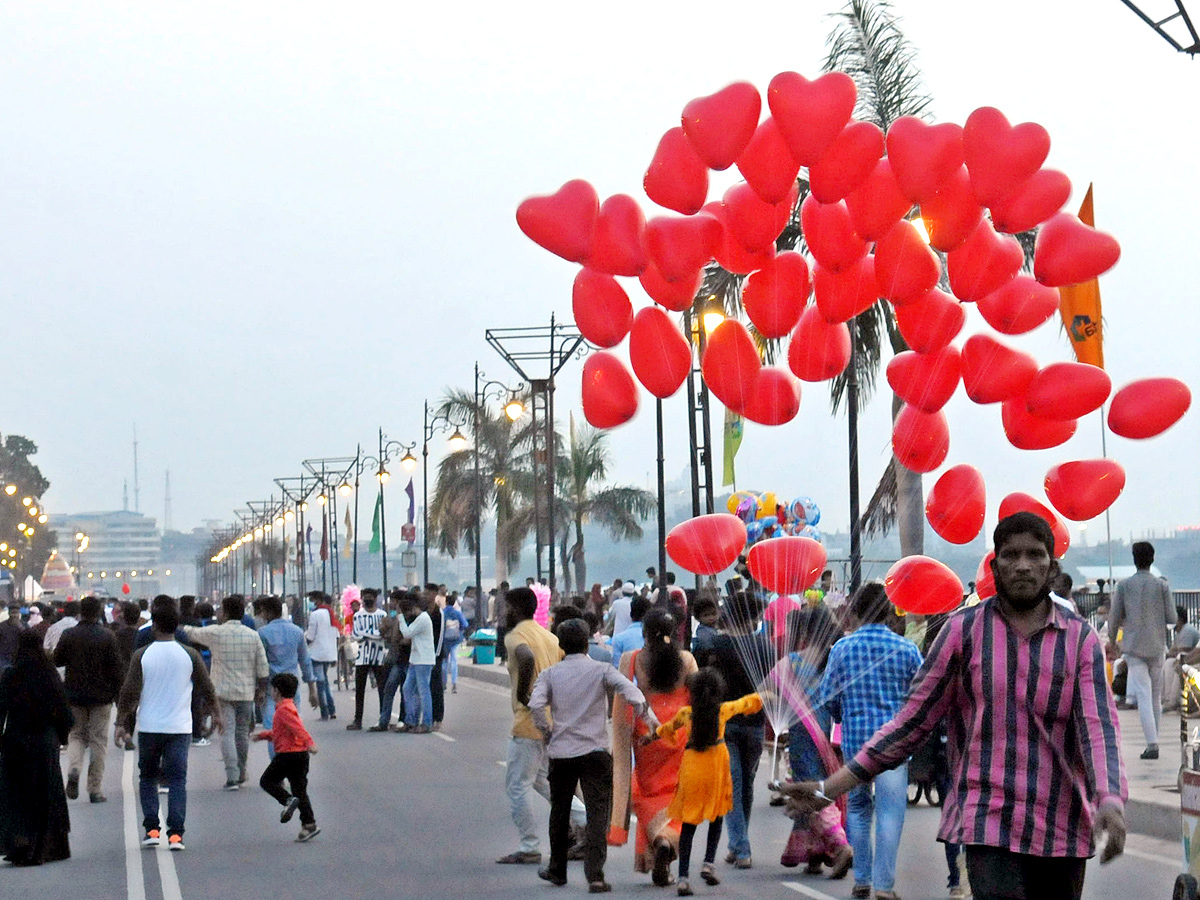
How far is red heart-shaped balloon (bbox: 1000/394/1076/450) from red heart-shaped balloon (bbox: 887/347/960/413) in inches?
17.8

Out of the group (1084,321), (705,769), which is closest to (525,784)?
(705,769)

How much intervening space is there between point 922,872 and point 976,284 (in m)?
4.01

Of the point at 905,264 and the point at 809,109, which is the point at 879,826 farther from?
the point at 809,109

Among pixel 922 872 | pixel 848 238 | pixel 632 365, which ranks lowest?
pixel 922 872

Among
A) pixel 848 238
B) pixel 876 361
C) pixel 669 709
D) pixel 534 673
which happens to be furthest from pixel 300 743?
pixel 876 361

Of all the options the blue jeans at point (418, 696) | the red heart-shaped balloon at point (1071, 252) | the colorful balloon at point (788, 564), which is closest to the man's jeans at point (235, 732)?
the blue jeans at point (418, 696)

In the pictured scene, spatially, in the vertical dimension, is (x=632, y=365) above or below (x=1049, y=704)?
above

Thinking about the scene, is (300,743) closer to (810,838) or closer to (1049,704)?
(810,838)

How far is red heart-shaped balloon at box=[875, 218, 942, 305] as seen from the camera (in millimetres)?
Result: 11742

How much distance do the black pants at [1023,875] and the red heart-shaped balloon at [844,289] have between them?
7.41 meters

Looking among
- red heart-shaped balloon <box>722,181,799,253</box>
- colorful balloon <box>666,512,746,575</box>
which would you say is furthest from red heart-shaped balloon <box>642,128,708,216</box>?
colorful balloon <box>666,512,746,575</box>

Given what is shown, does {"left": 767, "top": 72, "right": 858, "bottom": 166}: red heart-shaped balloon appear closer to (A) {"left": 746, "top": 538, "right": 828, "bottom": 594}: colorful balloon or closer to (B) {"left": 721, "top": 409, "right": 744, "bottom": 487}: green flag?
(A) {"left": 746, "top": 538, "right": 828, "bottom": 594}: colorful balloon

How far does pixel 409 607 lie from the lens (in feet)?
73.6

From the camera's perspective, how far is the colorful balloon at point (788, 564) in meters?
12.0
